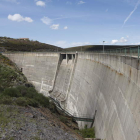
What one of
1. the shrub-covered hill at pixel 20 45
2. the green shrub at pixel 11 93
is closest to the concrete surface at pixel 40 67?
the green shrub at pixel 11 93

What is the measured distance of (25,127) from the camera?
11.5m

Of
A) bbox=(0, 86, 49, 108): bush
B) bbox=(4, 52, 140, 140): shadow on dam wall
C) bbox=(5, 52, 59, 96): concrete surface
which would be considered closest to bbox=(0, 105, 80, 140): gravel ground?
bbox=(0, 86, 49, 108): bush

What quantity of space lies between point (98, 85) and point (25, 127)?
9.25 meters

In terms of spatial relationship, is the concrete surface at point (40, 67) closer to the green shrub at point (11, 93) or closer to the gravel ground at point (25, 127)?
the green shrub at point (11, 93)

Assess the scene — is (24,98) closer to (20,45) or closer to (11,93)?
(11,93)

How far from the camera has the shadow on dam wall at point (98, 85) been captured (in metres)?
9.01

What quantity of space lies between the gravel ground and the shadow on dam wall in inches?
131

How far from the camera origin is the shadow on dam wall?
901cm

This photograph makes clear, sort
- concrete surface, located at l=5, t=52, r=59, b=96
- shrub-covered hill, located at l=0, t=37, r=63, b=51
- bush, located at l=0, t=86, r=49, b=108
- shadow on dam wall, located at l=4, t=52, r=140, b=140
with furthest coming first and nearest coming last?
shrub-covered hill, located at l=0, t=37, r=63, b=51 → concrete surface, located at l=5, t=52, r=59, b=96 → bush, located at l=0, t=86, r=49, b=108 → shadow on dam wall, located at l=4, t=52, r=140, b=140

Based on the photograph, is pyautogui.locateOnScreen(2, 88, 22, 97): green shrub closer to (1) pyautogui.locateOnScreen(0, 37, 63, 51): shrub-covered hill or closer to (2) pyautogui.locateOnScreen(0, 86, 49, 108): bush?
(2) pyautogui.locateOnScreen(0, 86, 49, 108): bush

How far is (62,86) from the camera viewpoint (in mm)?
35250

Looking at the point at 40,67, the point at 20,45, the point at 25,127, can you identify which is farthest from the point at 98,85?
the point at 20,45

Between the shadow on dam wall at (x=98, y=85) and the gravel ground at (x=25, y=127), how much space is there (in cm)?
333

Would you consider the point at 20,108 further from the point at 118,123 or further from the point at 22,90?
the point at 118,123
